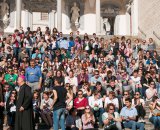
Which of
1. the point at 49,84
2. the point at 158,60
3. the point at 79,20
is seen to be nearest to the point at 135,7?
the point at 79,20

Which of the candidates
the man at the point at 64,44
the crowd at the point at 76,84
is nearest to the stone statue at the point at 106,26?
the crowd at the point at 76,84

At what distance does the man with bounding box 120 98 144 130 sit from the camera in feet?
36.5

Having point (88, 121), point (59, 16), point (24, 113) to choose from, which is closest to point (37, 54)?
point (88, 121)

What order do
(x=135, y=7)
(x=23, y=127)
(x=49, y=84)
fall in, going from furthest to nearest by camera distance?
(x=135, y=7) → (x=49, y=84) → (x=23, y=127)

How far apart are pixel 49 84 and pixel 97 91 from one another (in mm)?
2067

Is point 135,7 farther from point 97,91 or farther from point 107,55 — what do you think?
point 97,91

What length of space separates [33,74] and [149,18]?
16178 mm

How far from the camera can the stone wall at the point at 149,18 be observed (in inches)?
1020

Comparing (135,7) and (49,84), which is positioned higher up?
(135,7)

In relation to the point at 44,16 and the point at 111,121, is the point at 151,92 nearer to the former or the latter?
the point at 111,121

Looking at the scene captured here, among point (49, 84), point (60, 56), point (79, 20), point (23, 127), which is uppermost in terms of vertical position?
point (79, 20)

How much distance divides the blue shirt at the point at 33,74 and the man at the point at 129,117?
339 cm

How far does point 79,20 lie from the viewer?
31.2 meters

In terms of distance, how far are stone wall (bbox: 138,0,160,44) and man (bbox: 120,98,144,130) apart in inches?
584
